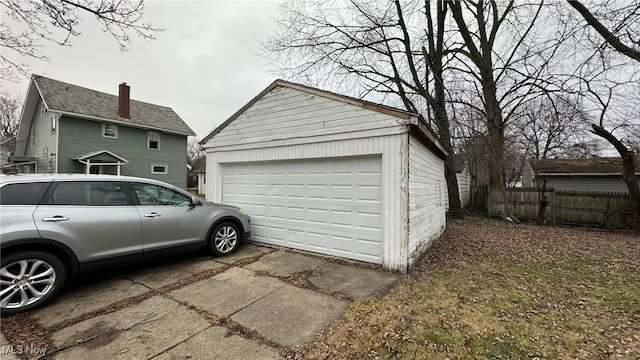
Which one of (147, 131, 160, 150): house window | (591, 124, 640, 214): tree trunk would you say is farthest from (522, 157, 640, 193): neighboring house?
(147, 131, 160, 150): house window

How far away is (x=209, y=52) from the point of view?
834 cm

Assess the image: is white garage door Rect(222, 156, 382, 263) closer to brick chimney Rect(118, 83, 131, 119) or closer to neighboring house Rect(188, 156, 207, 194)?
brick chimney Rect(118, 83, 131, 119)

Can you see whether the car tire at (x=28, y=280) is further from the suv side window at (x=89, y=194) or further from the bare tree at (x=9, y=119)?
the bare tree at (x=9, y=119)

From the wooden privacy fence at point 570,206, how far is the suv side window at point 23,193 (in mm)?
14146

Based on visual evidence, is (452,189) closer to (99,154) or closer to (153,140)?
(153,140)

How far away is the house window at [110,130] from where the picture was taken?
15.6 m

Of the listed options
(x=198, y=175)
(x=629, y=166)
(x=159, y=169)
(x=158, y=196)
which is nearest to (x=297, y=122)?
(x=158, y=196)

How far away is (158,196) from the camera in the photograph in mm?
4609

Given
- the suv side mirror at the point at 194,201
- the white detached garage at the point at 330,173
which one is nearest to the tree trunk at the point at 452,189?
the white detached garage at the point at 330,173

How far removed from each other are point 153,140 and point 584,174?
89.2ft

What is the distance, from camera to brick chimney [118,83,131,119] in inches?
651

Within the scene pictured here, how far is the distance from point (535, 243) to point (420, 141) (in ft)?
16.2

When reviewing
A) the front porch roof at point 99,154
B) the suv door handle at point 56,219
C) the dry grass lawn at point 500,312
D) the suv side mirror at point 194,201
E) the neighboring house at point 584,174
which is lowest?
the dry grass lawn at point 500,312

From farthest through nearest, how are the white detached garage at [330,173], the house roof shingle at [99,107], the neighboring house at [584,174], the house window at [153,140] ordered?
1. the house window at [153,140]
2. the neighboring house at [584,174]
3. the house roof shingle at [99,107]
4. the white detached garage at [330,173]
